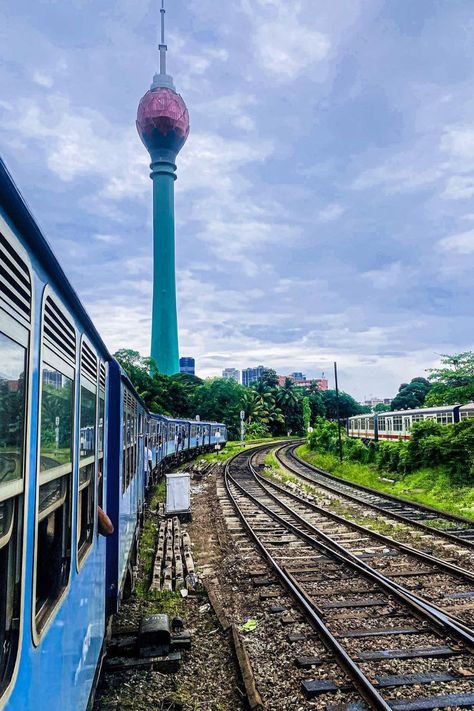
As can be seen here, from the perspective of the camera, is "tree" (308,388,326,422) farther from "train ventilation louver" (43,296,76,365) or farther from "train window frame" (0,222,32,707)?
"train window frame" (0,222,32,707)

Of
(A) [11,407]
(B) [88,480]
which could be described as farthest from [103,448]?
(A) [11,407]

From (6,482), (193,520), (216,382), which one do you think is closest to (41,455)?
(6,482)

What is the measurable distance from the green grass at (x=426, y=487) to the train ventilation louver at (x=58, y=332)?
11.9m

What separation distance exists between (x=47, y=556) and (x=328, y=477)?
20.7 metres

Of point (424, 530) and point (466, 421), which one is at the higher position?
point (466, 421)

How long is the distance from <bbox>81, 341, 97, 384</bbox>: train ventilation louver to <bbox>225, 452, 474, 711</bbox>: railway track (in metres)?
3.35

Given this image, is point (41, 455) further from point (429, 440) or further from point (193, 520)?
point (429, 440)

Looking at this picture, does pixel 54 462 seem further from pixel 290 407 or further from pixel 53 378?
pixel 290 407

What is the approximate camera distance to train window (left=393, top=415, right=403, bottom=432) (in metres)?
29.8

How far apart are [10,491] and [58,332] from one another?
38.7 inches

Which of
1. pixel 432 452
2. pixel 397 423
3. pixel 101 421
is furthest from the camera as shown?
pixel 397 423

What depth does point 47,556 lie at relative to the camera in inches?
94.0

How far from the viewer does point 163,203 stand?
86.4m

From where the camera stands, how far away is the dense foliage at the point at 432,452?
16.0 m
